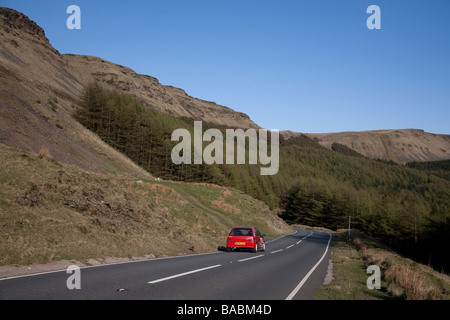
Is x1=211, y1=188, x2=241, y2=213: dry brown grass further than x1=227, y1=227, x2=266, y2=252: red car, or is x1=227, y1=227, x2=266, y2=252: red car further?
x1=211, y1=188, x2=241, y2=213: dry brown grass

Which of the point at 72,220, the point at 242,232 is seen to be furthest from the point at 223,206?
the point at 72,220

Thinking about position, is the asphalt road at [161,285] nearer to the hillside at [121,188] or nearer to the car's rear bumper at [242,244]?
the hillside at [121,188]

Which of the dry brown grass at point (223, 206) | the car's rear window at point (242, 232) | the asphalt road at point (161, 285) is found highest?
the asphalt road at point (161, 285)

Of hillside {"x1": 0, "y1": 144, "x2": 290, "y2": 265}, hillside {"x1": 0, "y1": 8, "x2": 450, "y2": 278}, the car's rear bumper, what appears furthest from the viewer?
the car's rear bumper

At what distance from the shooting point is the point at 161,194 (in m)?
30.4

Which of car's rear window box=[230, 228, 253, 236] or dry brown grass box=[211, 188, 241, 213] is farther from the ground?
car's rear window box=[230, 228, 253, 236]

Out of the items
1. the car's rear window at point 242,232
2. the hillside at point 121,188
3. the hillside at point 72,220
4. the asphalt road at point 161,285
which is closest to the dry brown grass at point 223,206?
the hillside at point 121,188

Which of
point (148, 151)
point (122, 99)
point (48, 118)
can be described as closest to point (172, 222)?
point (48, 118)

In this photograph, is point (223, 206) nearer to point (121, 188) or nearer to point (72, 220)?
point (121, 188)

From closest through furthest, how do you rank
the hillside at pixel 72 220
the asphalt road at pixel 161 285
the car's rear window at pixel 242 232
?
the asphalt road at pixel 161 285 → the hillside at pixel 72 220 → the car's rear window at pixel 242 232

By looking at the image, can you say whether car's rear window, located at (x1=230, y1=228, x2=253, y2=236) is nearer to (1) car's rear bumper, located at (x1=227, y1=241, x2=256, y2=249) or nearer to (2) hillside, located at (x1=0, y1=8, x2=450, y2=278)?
(1) car's rear bumper, located at (x1=227, y1=241, x2=256, y2=249)

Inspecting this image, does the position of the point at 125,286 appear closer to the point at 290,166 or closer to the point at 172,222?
the point at 172,222

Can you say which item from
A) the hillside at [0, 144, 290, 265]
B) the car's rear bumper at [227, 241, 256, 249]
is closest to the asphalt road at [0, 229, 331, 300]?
the hillside at [0, 144, 290, 265]

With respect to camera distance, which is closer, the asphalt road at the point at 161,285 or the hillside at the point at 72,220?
the asphalt road at the point at 161,285
